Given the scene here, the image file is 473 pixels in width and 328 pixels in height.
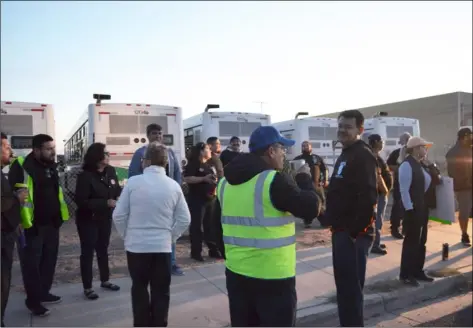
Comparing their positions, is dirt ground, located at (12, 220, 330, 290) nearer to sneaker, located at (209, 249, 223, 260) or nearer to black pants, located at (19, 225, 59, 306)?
sneaker, located at (209, 249, 223, 260)

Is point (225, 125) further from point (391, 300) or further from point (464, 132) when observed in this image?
point (391, 300)

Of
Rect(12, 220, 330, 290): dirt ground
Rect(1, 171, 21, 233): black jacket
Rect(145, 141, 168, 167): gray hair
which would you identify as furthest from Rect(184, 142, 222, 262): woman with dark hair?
Rect(1, 171, 21, 233): black jacket

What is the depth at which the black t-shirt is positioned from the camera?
6.56 metres

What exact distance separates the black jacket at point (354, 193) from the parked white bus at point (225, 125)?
10.9 metres

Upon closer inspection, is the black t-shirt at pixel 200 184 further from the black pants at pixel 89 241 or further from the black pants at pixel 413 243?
the black pants at pixel 413 243

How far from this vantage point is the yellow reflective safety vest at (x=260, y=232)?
102 inches

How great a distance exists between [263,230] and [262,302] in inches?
18.5

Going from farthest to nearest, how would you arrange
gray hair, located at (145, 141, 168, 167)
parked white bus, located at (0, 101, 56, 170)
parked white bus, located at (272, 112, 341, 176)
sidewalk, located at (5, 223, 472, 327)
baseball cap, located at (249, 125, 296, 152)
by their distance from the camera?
parked white bus, located at (272, 112, 341, 176) → parked white bus, located at (0, 101, 56, 170) → sidewalk, located at (5, 223, 472, 327) → gray hair, located at (145, 141, 168, 167) → baseball cap, located at (249, 125, 296, 152)

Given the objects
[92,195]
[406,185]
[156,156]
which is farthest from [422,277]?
[92,195]

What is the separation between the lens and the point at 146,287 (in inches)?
146

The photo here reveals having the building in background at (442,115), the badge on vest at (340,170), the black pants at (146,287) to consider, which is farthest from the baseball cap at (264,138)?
the building in background at (442,115)

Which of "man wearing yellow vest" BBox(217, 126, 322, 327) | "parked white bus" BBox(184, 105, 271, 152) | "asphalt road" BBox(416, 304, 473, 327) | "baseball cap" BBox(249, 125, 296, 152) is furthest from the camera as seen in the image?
"parked white bus" BBox(184, 105, 271, 152)

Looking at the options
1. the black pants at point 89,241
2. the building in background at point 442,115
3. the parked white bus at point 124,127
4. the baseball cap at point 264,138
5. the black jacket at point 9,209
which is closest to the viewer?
the baseball cap at point 264,138

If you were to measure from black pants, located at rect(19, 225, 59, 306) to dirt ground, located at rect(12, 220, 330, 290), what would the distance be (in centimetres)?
96
